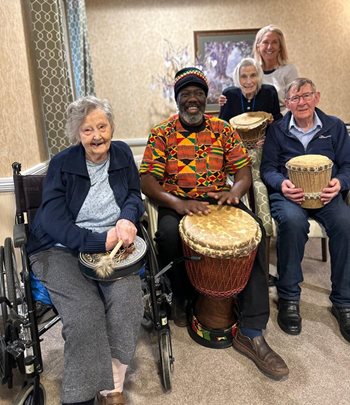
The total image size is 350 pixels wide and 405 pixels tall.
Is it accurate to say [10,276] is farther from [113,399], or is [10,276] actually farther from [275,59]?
[275,59]

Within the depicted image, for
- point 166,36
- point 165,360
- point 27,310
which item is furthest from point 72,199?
point 166,36

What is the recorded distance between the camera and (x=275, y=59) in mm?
2982

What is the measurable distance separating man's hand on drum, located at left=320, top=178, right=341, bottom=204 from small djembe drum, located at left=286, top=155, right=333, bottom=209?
2cm

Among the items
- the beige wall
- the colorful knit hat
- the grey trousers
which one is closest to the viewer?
the grey trousers

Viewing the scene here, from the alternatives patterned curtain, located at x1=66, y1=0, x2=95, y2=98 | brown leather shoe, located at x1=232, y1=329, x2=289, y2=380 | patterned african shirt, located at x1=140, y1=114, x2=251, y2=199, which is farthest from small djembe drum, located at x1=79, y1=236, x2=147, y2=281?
patterned curtain, located at x1=66, y1=0, x2=95, y2=98

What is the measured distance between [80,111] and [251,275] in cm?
114

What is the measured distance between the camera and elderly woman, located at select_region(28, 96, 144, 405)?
4.44 feet

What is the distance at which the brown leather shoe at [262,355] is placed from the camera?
1683mm

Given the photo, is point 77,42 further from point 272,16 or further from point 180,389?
point 180,389

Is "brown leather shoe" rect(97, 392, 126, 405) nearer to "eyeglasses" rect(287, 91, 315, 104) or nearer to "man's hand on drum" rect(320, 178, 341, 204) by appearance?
"man's hand on drum" rect(320, 178, 341, 204)

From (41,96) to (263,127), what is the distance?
1.53 meters

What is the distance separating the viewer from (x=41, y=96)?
8.13 feet

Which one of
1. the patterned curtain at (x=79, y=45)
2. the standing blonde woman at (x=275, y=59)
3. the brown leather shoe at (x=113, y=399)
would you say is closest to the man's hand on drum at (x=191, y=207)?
the brown leather shoe at (x=113, y=399)

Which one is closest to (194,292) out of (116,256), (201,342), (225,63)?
(201,342)
